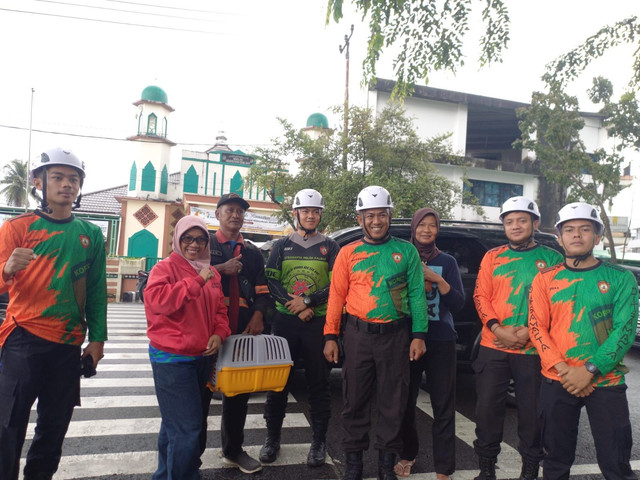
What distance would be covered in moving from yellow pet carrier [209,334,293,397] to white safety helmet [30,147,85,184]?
4.78 ft

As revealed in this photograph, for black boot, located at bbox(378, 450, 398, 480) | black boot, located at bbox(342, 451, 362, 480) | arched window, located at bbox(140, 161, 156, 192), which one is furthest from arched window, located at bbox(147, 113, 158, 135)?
black boot, located at bbox(378, 450, 398, 480)

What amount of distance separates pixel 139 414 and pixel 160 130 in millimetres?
22880

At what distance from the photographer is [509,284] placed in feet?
10.9

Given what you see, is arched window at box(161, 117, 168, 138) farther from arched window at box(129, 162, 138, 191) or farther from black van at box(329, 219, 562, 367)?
black van at box(329, 219, 562, 367)

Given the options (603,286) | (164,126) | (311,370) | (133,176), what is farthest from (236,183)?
(603,286)

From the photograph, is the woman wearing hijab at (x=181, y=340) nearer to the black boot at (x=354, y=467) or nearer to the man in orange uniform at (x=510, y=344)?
the black boot at (x=354, y=467)

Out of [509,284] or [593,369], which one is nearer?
[593,369]

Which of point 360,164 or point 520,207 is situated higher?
point 360,164

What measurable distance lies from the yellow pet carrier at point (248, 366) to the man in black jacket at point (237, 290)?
489 mm

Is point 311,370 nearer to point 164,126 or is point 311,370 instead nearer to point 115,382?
point 115,382

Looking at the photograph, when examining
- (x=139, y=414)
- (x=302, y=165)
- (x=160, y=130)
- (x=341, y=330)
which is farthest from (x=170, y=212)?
(x=341, y=330)

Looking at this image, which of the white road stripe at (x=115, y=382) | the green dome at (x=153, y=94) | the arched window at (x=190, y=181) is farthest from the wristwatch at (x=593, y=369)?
the green dome at (x=153, y=94)

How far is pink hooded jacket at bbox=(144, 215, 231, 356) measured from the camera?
105 inches

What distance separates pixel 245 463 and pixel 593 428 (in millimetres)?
2359
